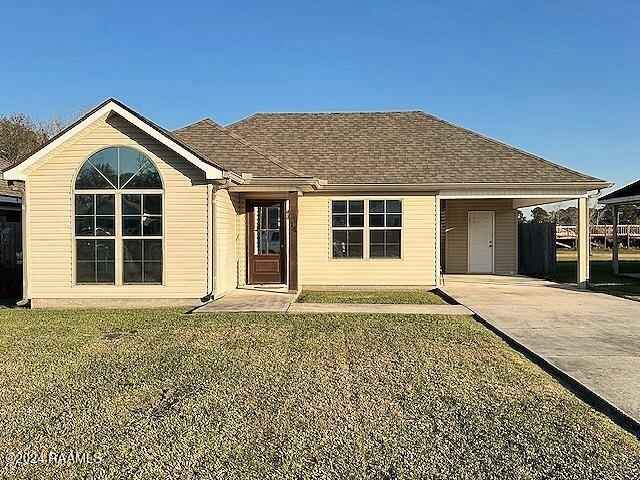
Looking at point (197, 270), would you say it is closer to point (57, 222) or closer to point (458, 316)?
point (57, 222)

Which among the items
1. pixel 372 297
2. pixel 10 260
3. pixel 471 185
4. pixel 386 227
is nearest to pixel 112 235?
pixel 10 260

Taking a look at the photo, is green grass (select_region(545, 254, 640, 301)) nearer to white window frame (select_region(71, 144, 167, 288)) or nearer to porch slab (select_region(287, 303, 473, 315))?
porch slab (select_region(287, 303, 473, 315))

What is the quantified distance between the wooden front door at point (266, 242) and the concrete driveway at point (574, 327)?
15.8 feet

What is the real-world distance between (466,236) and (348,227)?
227 inches

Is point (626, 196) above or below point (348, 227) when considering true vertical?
above

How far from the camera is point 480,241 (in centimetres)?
1819

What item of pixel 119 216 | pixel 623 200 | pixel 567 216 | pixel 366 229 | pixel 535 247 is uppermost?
pixel 567 216

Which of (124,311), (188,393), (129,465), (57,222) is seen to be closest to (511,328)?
(188,393)

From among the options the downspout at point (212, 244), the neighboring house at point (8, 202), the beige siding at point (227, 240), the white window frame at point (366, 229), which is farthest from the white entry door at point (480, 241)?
the neighboring house at point (8, 202)

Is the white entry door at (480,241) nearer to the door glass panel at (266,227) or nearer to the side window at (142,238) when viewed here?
the door glass panel at (266,227)

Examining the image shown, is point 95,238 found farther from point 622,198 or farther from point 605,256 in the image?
point 605,256

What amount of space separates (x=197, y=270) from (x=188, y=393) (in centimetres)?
620

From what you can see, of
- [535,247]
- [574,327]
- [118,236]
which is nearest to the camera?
[574,327]

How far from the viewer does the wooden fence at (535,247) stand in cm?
1972
